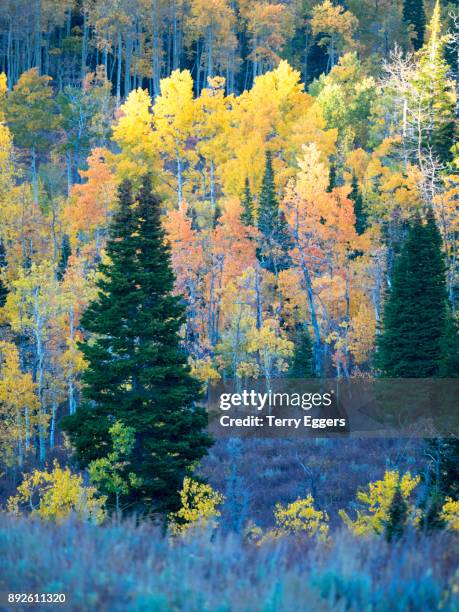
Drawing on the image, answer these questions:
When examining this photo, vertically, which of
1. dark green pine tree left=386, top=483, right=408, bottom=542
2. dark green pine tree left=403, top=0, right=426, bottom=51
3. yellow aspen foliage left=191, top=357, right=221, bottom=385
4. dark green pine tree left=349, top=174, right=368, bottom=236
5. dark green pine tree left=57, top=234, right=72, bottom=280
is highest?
dark green pine tree left=403, top=0, right=426, bottom=51

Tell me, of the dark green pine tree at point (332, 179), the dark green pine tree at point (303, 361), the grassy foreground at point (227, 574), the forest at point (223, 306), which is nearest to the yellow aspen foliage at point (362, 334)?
the forest at point (223, 306)

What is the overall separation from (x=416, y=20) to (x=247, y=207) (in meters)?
37.8

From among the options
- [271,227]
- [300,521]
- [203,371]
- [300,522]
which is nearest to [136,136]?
[271,227]

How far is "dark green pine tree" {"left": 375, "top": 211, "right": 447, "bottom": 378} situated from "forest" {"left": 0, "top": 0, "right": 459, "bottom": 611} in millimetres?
102

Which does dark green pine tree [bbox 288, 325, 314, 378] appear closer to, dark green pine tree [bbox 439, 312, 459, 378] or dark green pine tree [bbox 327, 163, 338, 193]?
dark green pine tree [bbox 327, 163, 338, 193]

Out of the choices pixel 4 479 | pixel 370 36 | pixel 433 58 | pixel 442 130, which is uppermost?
pixel 370 36

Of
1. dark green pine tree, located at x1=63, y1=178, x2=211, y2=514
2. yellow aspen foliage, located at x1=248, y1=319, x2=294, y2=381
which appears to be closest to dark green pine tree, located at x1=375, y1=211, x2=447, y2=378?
yellow aspen foliage, located at x1=248, y1=319, x2=294, y2=381

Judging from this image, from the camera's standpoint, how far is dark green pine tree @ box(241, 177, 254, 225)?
43662mm

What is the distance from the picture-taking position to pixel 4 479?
32062mm

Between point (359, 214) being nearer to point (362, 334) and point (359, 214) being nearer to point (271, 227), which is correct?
point (271, 227)

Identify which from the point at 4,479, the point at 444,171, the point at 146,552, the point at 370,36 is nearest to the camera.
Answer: the point at 146,552

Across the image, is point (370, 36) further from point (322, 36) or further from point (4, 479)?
point (4, 479)

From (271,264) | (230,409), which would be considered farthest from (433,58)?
(230,409)

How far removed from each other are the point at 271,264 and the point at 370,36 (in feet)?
128
